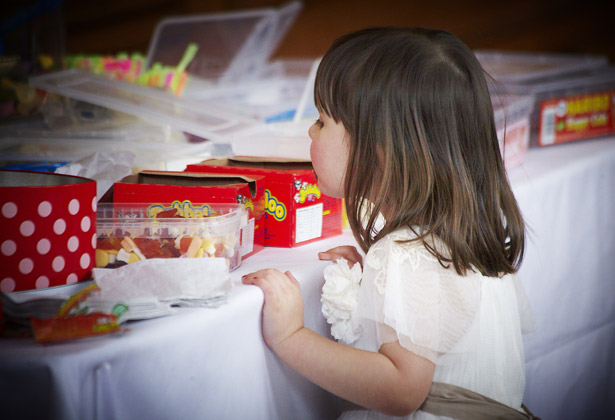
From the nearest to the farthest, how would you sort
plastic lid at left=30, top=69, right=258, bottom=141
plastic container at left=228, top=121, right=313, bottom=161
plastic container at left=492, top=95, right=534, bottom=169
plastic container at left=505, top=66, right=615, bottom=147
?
plastic container at left=228, top=121, right=313, bottom=161 < plastic lid at left=30, top=69, right=258, bottom=141 < plastic container at left=492, top=95, right=534, bottom=169 < plastic container at left=505, top=66, right=615, bottom=147

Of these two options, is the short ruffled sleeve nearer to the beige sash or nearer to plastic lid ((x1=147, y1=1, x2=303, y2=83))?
the beige sash

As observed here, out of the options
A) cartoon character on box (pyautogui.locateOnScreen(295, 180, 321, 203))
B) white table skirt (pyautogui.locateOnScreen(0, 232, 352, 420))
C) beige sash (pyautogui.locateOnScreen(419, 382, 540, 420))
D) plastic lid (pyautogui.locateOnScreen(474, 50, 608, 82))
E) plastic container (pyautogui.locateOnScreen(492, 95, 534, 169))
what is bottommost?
beige sash (pyautogui.locateOnScreen(419, 382, 540, 420))

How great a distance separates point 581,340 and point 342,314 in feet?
→ 3.37

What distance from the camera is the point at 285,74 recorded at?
2.51m

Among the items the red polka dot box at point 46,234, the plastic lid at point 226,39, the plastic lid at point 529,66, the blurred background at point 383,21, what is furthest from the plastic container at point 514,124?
the blurred background at point 383,21

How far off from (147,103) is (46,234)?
849 millimetres

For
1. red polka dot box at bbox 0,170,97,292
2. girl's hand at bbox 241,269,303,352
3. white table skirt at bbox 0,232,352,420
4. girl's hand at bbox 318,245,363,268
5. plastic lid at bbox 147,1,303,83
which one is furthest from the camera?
plastic lid at bbox 147,1,303,83

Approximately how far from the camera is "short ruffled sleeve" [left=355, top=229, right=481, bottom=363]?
2.83 ft

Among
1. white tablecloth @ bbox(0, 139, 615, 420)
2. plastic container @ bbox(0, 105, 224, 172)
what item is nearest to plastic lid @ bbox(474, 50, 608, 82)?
white tablecloth @ bbox(0, 139, 615, 420)

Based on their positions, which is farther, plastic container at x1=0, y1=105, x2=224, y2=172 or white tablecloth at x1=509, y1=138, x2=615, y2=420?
white tablecloth at x1=509, y1=138, x2=615, y2=420

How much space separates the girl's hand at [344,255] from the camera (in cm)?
105

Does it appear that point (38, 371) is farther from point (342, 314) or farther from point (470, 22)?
point (470, 22)

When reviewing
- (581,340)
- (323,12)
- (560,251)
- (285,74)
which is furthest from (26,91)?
(323,12)

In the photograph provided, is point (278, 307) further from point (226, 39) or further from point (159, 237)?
point (226, 39)
